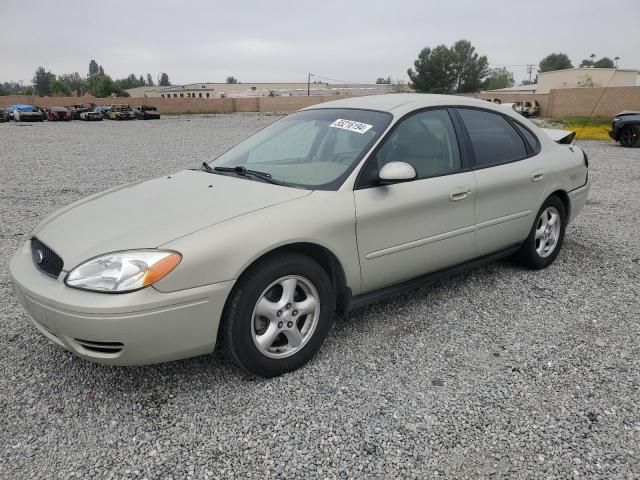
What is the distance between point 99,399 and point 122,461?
21.3 inches

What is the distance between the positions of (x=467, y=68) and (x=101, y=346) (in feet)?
281

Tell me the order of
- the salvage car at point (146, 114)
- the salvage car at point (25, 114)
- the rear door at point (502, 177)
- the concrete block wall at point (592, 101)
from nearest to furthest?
the rear door at point (502, 177), the concrete block wall at point (592, 101), the salvage car at point (25, 114), the salvage car at point (146, 114)

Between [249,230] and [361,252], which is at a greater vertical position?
[249,230]

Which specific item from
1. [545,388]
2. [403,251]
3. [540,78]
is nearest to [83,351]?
[403,251]

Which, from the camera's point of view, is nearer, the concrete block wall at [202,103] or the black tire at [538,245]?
the black tire at [538,245]

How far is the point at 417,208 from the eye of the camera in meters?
3.32

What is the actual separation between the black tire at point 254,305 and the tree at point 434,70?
2989 inches

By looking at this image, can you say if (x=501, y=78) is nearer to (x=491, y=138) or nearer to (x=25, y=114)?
(x=25, y=114)

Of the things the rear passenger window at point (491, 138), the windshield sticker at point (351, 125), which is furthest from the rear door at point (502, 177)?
the windshield sticker at point (351, 125)

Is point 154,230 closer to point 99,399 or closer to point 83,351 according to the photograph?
point 83,351

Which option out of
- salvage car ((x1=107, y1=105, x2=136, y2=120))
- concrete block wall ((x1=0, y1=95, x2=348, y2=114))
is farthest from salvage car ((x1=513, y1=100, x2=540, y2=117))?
salvage car ((x1=107, y1=105, x2=136, y2=120))

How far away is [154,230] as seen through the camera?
259 centimetres

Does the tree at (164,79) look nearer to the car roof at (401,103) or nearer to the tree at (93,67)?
the tree at (93,67)

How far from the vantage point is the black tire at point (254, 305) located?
2.61 m
